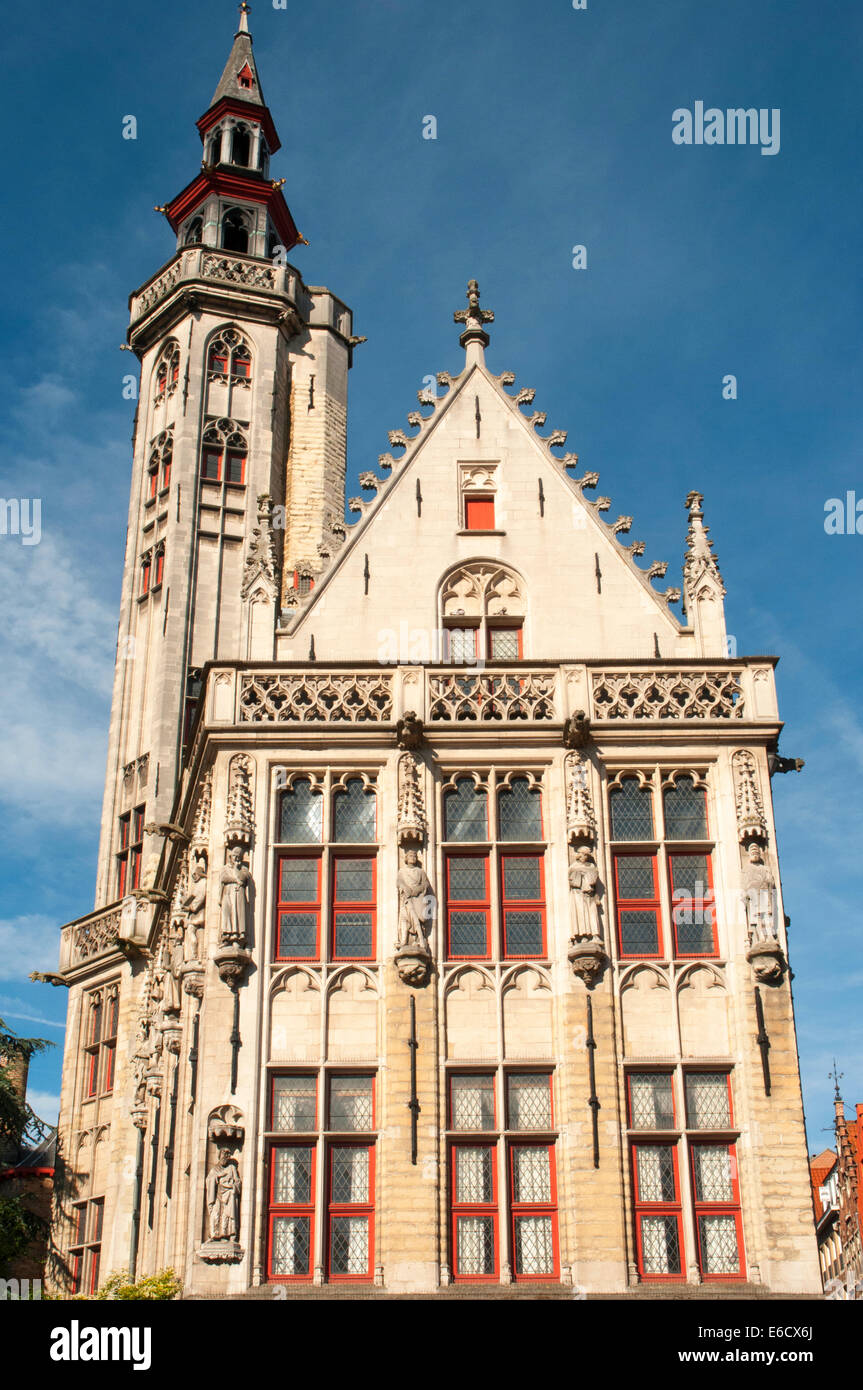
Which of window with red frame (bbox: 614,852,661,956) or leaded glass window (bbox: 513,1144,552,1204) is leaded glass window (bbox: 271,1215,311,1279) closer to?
leaded glass window (bbox: 513,1144,552,1204)

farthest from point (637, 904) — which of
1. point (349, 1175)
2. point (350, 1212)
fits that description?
point (350, 1212)

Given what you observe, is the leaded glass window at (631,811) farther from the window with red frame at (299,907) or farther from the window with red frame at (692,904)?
the window with red frame at (299,907)

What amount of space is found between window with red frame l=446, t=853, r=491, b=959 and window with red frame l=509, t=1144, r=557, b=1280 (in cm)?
266

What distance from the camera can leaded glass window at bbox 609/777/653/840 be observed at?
2245cm

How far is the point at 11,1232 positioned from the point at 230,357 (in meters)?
20.5

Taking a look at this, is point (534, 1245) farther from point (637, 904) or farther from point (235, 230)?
point (235, 230)

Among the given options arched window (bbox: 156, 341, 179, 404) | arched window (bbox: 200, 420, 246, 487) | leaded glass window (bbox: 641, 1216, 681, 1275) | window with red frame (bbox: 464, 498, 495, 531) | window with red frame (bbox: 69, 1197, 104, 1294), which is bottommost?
leaded glass window (bbox: 641, 1216, 681, 1275)

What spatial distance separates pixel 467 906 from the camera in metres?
21.9

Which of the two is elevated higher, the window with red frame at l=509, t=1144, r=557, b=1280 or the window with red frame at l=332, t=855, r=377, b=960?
the window with red frame at l=332, t=855, r=377, b=960

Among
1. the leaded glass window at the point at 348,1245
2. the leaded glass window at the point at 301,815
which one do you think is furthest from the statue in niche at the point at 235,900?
the leaded glass window at the point at 348,1245

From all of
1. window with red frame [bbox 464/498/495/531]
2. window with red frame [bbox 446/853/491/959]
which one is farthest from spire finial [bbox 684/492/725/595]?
window with red frame [bbox 446/853/491/959]
